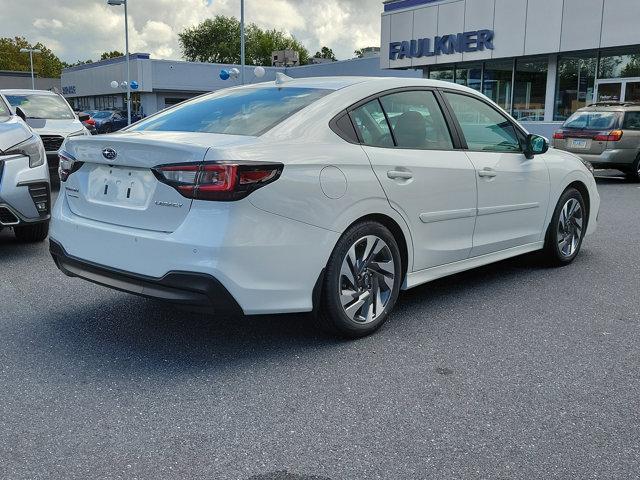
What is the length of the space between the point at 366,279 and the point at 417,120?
3.87ft

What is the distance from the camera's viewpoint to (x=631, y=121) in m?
13.8

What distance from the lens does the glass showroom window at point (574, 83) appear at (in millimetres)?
23906

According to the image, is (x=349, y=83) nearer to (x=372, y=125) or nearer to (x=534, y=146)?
(x=372, y=125)

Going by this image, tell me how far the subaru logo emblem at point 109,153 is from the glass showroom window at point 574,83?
23.2 m

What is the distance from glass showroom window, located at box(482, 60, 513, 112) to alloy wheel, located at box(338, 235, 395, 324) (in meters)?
24.4

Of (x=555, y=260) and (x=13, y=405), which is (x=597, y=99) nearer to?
(x=555, y=260)

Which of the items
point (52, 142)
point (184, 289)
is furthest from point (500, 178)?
point (52, 142)

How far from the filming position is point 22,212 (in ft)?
19.6

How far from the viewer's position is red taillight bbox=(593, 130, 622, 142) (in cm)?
1352

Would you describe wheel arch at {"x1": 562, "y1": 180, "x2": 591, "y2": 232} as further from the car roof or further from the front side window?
the car roof

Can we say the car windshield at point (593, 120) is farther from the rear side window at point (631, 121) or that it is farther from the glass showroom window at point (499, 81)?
the glass showroom window at point (499, 81)

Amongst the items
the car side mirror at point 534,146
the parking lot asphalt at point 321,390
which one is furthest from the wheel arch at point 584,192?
the parking lot asphalt at point 321,390

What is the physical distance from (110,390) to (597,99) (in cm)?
2343

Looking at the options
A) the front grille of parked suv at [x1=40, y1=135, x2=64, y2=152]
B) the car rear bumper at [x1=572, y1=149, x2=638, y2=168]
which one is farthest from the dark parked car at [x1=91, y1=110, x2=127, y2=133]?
the car rear bumper at [x1=572, y1=149, x2=638, y2=168]
